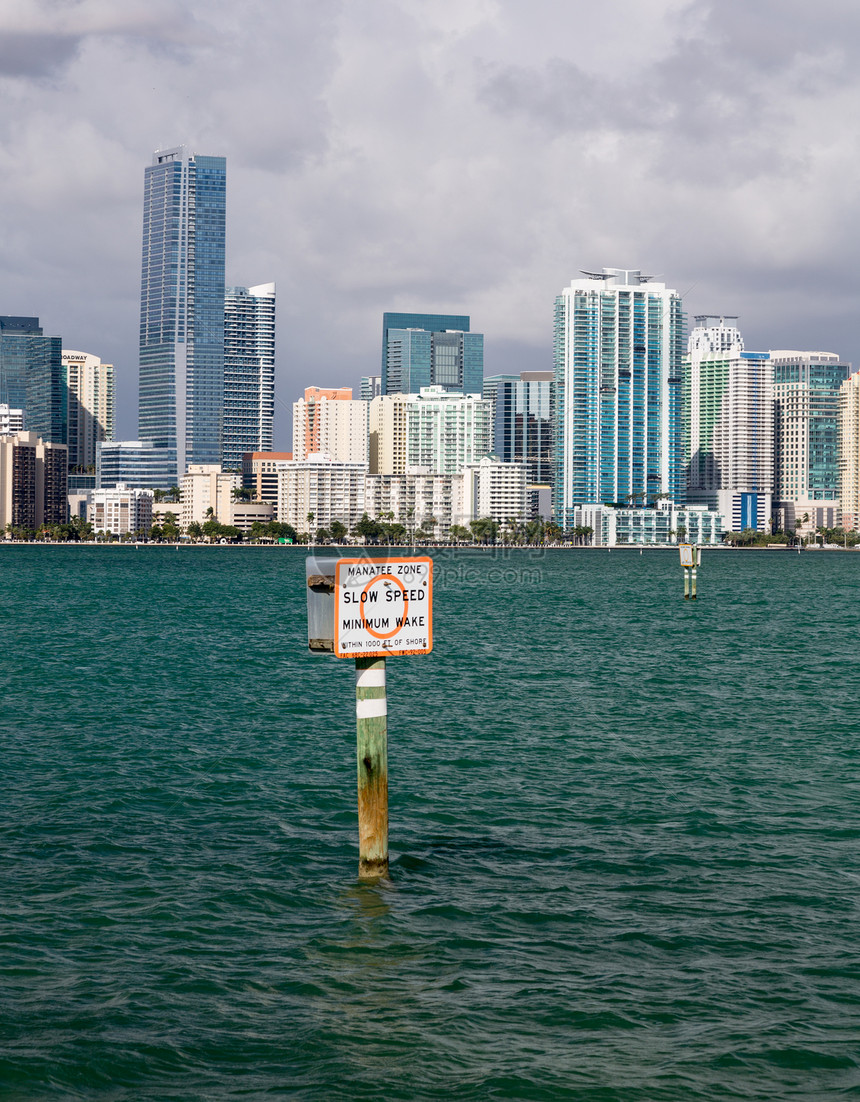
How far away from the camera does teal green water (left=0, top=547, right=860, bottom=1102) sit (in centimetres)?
1135

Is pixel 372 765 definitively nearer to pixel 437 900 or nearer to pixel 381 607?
pixel 437 900

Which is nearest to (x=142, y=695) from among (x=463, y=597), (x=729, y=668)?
(x=729, y=668)

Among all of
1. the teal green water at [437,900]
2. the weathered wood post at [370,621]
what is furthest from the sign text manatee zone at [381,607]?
the teal green water at [437,900]

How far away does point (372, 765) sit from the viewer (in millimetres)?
16094

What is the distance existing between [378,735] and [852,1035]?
21.5 ft

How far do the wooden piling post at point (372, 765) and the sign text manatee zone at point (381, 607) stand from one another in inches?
12.5

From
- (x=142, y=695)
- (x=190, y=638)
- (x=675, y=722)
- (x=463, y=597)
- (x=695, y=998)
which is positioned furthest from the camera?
(x=463, y=597)

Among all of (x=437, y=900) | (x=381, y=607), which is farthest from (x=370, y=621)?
(x=437, y=900)

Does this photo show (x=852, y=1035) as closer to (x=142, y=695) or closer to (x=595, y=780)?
(x=595, y=780)

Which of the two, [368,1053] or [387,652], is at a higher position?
[387,652]

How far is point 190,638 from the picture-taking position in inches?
2373

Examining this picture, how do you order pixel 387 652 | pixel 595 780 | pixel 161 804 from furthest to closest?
1. pixel 595 780
2. pixel 161 804
3. pixel 387 652

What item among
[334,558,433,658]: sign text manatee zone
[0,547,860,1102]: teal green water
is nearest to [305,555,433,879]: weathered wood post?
[334,558,433,658]: sign text manatee zone

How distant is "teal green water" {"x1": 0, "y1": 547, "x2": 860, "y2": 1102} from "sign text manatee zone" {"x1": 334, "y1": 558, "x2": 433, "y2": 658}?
319cm
